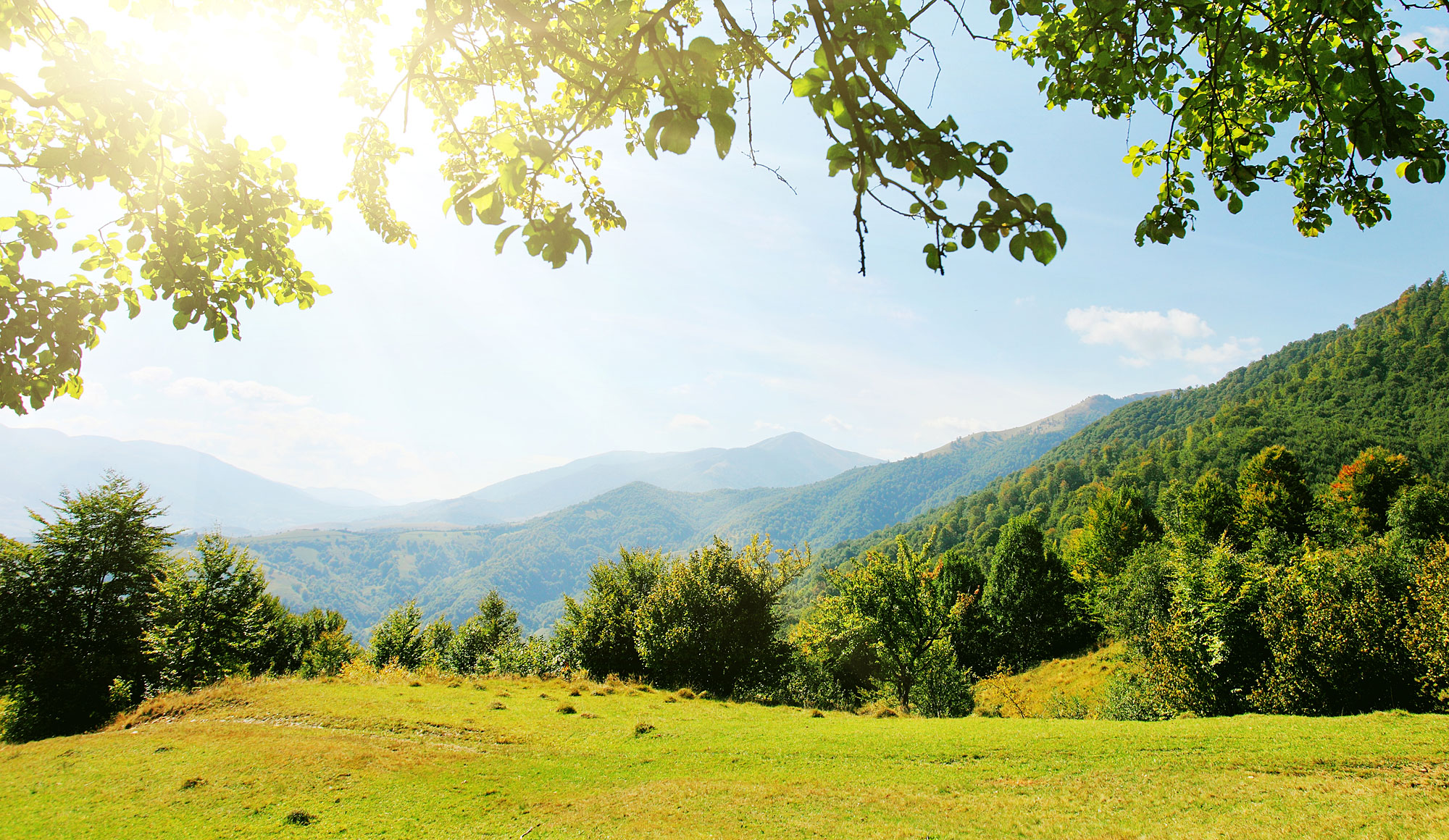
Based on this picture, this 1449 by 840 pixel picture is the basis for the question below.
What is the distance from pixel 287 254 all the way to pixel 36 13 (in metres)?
2.08

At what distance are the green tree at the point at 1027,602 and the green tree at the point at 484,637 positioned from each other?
39745 mm

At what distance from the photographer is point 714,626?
25156mm

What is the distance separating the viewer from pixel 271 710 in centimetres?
1591

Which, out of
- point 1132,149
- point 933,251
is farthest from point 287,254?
point 1132,149

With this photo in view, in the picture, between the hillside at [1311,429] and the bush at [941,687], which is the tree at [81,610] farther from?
the hillside at [1311,429]

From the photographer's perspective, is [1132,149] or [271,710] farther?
[271,710]

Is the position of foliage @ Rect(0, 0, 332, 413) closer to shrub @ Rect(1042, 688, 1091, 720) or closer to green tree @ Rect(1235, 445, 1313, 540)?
shrub @ Rect(1042, 688, 1091, 720)

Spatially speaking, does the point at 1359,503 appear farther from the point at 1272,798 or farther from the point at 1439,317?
the point at 1439,317

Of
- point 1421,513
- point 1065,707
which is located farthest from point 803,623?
point 1421,513

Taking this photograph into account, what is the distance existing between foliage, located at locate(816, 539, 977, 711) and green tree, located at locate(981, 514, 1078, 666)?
21040mm

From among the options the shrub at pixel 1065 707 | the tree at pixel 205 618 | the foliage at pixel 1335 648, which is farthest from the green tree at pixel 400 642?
the foliage at pixel 1335 648

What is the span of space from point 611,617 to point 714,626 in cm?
617

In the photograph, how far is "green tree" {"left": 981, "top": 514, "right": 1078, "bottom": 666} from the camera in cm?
4278

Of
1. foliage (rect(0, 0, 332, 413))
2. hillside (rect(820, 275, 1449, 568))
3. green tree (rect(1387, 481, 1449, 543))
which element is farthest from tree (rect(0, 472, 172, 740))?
hillside (rect(820, 275, 1449, 568))
